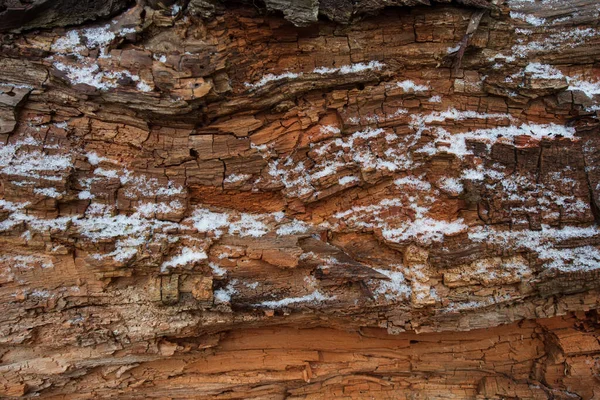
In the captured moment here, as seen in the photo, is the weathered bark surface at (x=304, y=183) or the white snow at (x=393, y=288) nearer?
the weathered bark surface at (x=304, y=183)

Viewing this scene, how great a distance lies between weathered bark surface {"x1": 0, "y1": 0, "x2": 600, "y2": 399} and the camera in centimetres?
439

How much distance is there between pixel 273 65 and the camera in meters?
4.58

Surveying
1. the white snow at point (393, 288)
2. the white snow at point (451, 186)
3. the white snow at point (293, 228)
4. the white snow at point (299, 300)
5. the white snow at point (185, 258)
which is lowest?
the white snow at point (299, 300)

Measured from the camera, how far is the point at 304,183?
4.67 metres

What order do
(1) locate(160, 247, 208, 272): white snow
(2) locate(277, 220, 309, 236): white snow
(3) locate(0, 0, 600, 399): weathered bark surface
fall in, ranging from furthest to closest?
(2) locate(277, 220, 309, 236): white snow
(1) locate(160, 247, 208, 272): white snow
(3) locate(0, 0, 600, 399): weathered bark surface

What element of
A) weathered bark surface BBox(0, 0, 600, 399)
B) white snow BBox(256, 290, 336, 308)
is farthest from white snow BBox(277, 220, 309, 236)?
white snow BBox(256, 290, 336, 308)

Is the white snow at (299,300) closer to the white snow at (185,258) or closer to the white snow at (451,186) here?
the white snow at (185,258)

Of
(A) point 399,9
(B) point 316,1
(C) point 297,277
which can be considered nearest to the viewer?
(B) point 316,1

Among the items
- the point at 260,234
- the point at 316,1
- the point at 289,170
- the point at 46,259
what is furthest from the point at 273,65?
the point at 46,259

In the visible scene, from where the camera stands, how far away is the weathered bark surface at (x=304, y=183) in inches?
173

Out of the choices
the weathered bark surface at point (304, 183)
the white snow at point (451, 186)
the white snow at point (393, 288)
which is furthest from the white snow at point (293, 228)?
the white snow at point (451, 186)

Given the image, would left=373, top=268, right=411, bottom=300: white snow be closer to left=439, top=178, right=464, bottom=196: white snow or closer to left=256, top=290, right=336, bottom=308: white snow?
left=256, top=290, right=336, bottom=308: white snow

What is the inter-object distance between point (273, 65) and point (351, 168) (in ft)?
4.87

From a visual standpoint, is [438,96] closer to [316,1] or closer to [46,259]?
[316,1]
